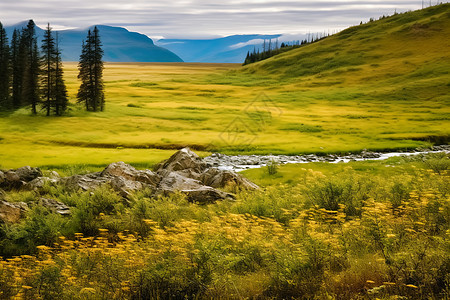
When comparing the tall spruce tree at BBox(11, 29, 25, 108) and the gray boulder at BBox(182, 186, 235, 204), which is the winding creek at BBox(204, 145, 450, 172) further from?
the tall spruce tree at BBox(11, 29, 25, 108)

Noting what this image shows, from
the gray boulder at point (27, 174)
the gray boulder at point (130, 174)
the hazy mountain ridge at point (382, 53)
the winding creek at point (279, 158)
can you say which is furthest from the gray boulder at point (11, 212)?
the hazy mountain ridge at point (382, 53)

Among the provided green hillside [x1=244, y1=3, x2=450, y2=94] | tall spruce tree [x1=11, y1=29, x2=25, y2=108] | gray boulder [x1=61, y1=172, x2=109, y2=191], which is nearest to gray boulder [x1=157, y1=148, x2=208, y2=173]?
gray boulder [x1=61, y1=172, x2=109, y2=191]

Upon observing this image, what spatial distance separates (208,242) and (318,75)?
120 meters

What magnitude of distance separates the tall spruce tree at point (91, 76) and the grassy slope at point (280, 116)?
229 centimetres

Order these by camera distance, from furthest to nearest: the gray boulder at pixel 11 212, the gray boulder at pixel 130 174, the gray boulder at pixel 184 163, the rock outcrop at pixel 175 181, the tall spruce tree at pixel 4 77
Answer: the tall spruce tree at pixel 4 77
the gray boulder at pixel 184 163
the gray boulder at pixel 130 174
the rock outcrop at pixel 175 181
the gray boulder at pixel 11 212

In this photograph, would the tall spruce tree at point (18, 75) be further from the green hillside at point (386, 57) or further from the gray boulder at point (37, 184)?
the green hillside at point (386, 57)

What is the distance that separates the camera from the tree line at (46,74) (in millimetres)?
61656

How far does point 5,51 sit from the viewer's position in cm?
7956

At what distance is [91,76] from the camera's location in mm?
69688

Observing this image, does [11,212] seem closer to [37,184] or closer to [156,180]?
[37,184]

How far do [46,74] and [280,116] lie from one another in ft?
126

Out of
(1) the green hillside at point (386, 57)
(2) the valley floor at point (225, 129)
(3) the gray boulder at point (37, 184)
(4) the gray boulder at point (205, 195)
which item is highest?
(1) the green hillside at point (386, 57)

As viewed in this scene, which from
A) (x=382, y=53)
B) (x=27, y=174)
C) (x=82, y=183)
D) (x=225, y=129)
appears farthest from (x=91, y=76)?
(x=382, y=53)

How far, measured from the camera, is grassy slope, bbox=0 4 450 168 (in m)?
41.1
